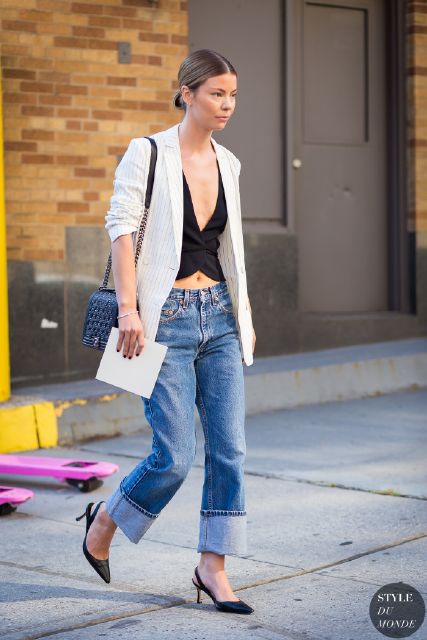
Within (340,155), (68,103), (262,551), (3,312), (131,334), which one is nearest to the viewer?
(131,334)

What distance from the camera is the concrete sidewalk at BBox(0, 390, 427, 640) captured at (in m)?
4.29

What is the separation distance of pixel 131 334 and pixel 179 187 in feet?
1.79

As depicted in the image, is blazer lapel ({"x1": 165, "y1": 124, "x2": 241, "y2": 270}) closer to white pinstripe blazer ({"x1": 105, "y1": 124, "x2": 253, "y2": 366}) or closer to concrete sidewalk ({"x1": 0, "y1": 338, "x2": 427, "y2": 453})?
white pinstripe blazer ({"x1": 105, "y1": 124, "x2": 253, "y2": 366})

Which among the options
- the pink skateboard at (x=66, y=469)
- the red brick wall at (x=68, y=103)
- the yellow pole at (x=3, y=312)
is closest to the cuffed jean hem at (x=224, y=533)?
the pink skateboard at (x=66, y=469)

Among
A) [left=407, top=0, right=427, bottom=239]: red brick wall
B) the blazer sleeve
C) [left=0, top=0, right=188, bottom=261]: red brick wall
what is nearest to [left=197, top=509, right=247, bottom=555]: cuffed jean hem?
the blazer sleeve

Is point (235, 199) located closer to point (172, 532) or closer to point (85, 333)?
point (85, 333)

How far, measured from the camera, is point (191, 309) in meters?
4.40

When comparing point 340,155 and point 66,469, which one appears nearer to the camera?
point 66,469

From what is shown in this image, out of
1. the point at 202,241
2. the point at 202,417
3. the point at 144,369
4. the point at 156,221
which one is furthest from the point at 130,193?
the point at 202,417

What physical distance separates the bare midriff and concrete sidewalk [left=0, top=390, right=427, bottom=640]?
3.72 feet

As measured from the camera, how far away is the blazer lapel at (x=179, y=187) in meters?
4.37

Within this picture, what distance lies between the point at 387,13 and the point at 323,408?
3.62 meters

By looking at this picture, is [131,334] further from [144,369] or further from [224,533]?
[224,533]

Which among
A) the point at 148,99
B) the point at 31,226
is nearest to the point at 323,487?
the point at 31,226
